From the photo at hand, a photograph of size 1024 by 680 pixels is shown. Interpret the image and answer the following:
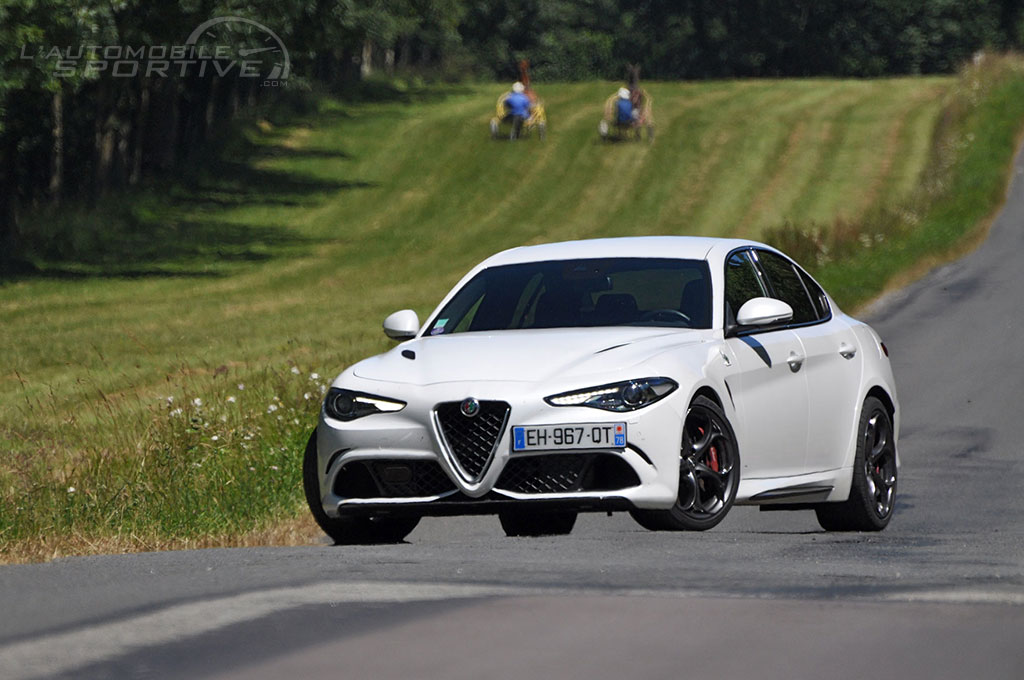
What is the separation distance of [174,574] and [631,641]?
7.57ft

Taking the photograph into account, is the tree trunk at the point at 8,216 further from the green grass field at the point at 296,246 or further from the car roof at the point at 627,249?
the car roof at the point at 627,249

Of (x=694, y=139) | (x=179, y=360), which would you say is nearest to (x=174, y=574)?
(x=179, y=360)

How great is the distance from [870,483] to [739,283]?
1.43 metres

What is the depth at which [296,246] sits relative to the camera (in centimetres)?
4041

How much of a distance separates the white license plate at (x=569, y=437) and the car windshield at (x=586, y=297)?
1169 mm

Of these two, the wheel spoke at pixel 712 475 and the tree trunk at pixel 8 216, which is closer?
the wheel spoke at pixel 712 475

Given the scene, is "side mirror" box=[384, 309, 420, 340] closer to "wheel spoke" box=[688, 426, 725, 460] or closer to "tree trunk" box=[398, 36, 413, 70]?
"wheel spoke" box=[688, 426, 725, 460]

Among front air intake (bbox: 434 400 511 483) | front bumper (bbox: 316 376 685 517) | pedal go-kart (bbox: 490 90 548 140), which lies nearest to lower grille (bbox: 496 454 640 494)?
front bumper (bbox: 316 376 685 517)

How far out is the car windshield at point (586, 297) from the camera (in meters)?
9.36

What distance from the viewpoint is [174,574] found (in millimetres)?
6996

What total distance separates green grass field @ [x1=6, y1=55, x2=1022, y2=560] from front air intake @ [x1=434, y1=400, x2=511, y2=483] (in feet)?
7.14

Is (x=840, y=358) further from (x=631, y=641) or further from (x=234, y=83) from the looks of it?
(x=234, y=83)

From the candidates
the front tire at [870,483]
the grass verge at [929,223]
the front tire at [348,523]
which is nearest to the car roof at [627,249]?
the front tire at [870,483]

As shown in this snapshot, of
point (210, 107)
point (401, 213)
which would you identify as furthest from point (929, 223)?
point (210, 107)
